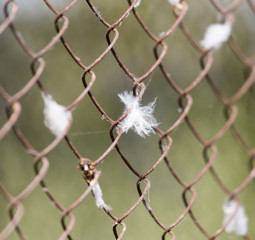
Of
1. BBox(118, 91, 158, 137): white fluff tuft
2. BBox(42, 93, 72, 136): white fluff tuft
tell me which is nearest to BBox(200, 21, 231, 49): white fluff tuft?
BBox(118, 91, 158, 137): white fluff tuft

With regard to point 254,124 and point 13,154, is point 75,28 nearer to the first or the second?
point 13,154

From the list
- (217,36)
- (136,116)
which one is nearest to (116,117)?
(136,116)

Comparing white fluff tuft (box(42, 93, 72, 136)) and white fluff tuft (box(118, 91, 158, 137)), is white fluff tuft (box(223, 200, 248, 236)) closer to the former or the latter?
white fluff tuft (box(118, 91, 158, 137))

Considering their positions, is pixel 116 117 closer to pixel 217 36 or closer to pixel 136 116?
pixel 136 116

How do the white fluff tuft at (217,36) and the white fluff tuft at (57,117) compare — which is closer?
the white fluff tuft at (57,117)

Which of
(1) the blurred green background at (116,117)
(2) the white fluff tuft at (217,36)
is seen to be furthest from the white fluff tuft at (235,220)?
(1) the blurred green background at (116,117)

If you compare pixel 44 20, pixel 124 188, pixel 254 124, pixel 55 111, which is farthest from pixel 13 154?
pixel 55 111

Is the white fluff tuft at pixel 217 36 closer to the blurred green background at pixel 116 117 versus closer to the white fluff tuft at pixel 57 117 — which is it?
the white fluff tuft at pixel 57 117
